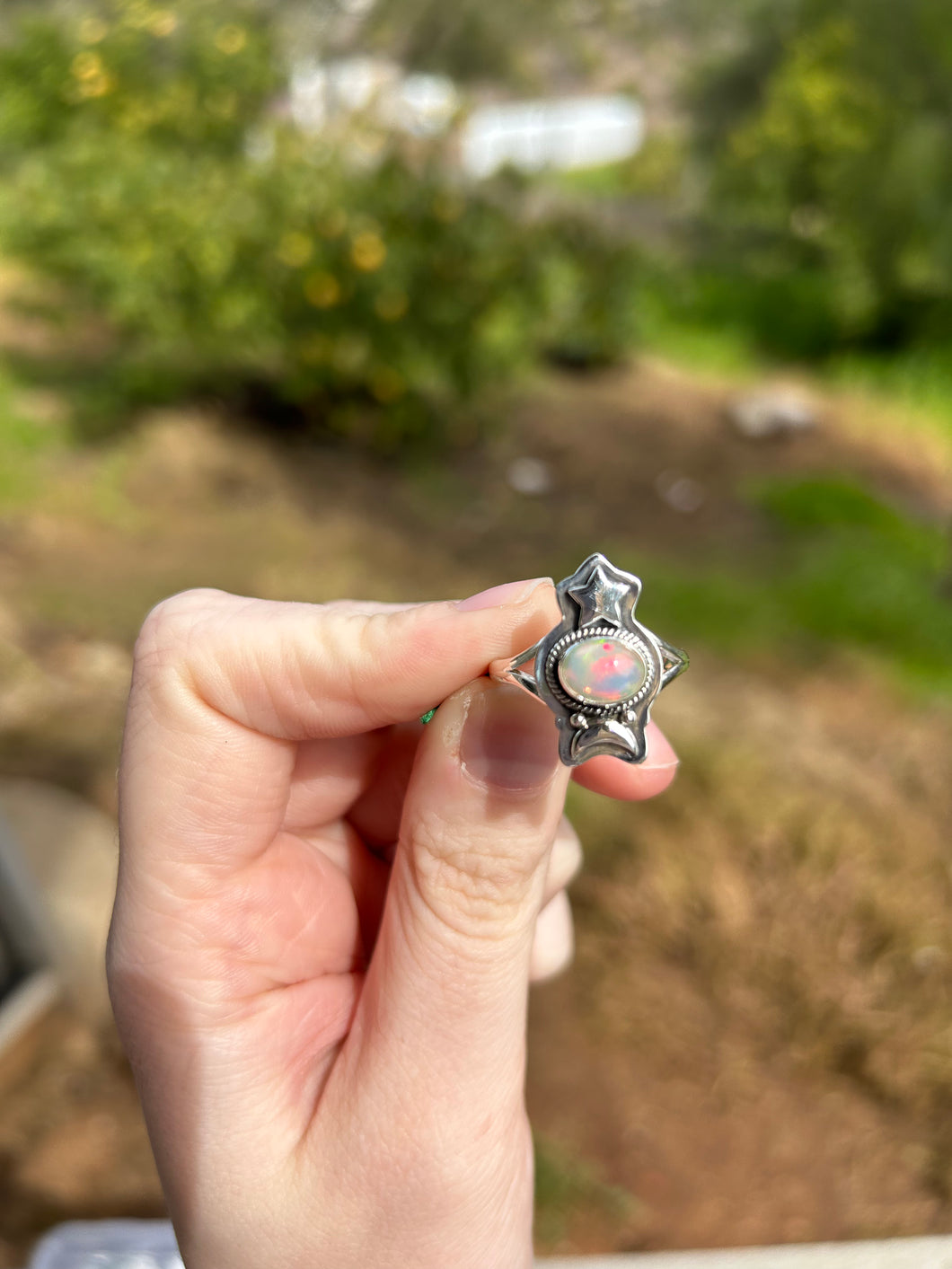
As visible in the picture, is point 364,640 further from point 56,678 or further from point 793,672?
point 793,672

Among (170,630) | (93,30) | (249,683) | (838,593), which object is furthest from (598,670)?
(93,30)

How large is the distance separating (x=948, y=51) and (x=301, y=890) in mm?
7974

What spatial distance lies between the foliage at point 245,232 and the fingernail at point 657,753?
5.25 meters

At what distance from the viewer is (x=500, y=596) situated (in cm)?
117

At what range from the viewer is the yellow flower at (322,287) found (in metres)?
6.04

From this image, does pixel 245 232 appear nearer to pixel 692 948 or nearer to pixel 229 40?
pixel 229 40

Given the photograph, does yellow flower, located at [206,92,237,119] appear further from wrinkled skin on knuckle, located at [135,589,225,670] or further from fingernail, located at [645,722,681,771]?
fingernail, located at [645,722,681,771]

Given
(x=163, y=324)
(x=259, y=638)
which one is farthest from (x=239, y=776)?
(x=163, y=324)

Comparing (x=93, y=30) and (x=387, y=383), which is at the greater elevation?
(x=93, y=30)

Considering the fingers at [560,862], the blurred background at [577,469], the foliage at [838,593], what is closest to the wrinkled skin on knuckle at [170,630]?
the fingers at [560,862]

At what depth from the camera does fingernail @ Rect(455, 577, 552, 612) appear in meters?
1.16

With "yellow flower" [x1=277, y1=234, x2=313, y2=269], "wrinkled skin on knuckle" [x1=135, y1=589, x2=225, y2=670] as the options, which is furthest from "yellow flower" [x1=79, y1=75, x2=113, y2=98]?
"wrinkled skin on knuckle" [x1=135, y1=589, x2=225, y2=670]

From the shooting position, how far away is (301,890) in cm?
139

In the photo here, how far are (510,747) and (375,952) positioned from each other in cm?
35
